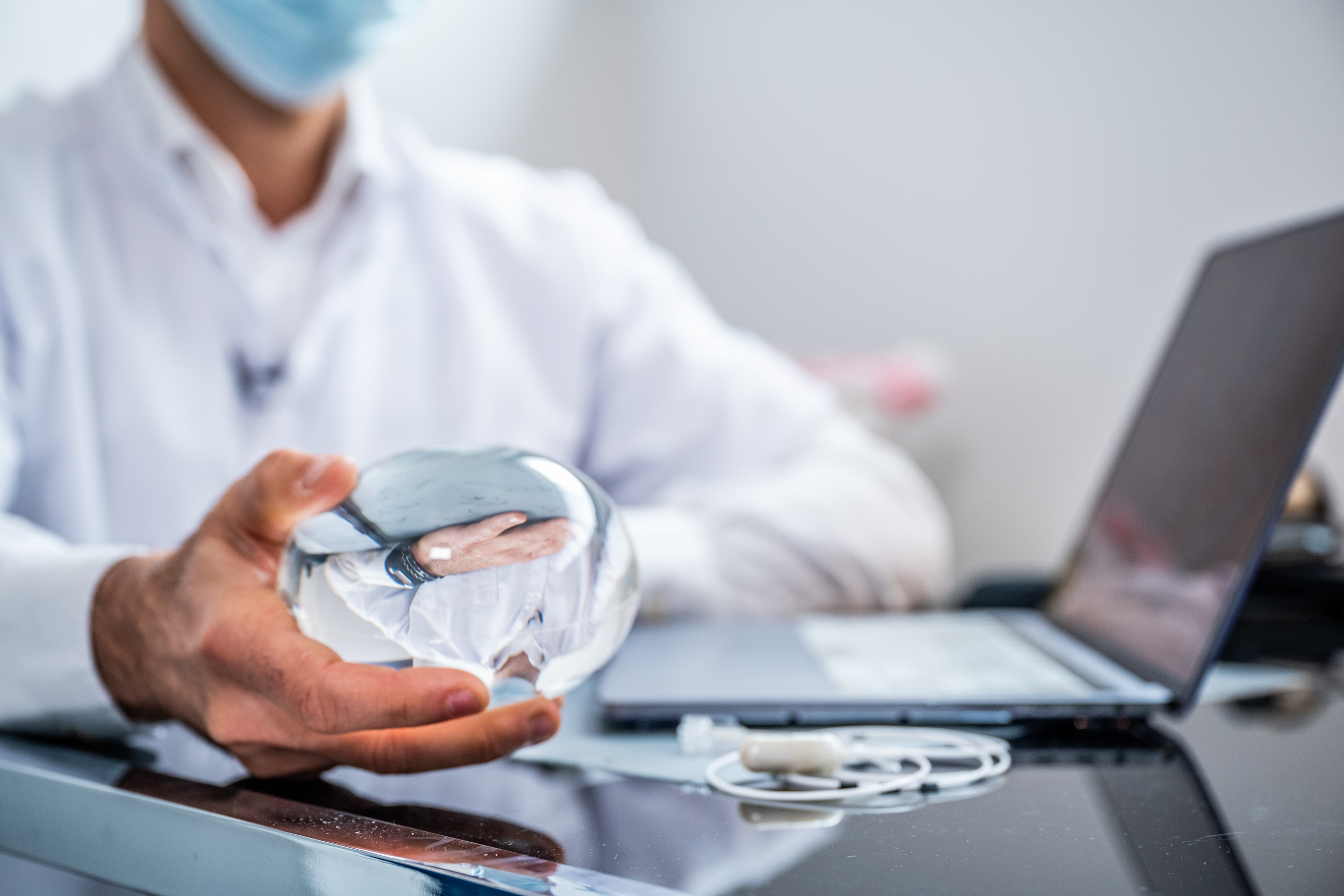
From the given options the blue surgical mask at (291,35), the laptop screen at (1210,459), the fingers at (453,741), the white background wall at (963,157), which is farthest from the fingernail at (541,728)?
the white background wall at (963,157)

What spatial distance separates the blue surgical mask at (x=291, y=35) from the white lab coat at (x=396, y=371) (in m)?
0.07

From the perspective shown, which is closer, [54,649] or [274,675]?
[274,675]

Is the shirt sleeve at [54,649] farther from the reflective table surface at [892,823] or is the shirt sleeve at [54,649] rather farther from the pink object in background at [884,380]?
the pink object in background at [884,380]

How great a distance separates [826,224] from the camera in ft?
6.19

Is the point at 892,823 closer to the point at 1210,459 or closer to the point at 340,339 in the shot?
the point at 1210,459

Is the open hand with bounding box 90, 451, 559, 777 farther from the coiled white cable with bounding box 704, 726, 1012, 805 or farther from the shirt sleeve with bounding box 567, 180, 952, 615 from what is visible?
the shirt sleeve with bounding box 567, 180, 952, 615

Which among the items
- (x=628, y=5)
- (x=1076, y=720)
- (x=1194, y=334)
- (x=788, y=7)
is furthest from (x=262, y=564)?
(x=628, y=5)

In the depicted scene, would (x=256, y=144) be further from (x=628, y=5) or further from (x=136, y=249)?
(x=628, y=5)

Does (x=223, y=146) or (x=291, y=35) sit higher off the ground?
(x=291, y=35)

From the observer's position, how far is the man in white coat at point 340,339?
0.71 meters

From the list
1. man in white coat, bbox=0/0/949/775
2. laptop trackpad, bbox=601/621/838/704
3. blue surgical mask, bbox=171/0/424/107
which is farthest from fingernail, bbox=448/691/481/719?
blue surgical mask, bbox=171/0/424/107

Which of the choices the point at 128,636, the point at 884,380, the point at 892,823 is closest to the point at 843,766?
the point at 892,823

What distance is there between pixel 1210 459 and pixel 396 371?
0.61 metres

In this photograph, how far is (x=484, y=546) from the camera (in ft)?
0.89
